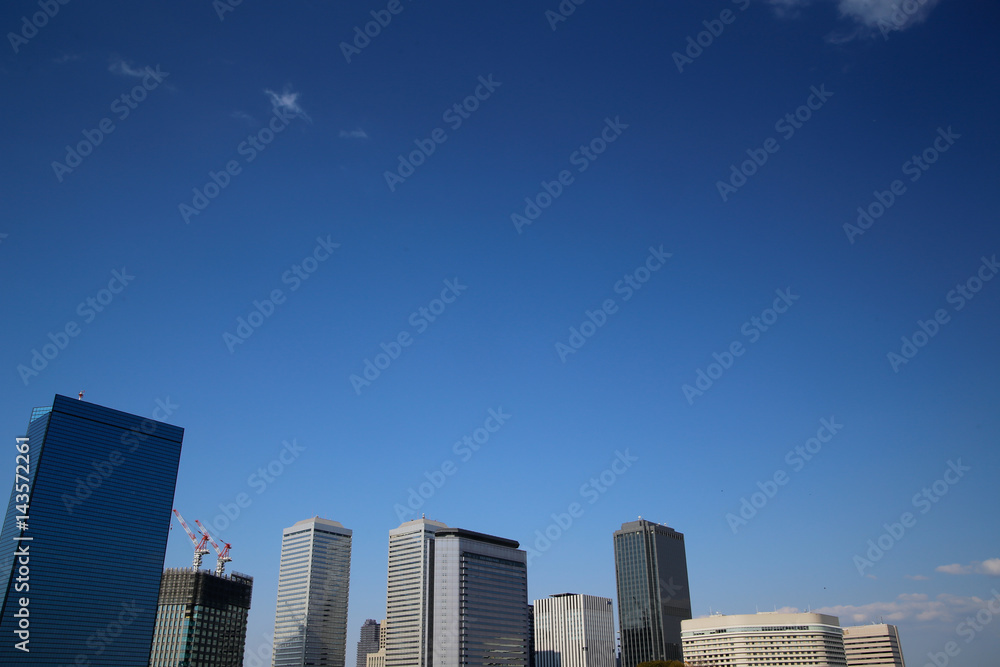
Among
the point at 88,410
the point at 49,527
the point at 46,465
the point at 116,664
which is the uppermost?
the point at 88,410

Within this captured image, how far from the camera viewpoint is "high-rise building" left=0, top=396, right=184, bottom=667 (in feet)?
513

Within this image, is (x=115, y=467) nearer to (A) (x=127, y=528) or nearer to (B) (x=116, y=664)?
(A) (x=127, y=528)

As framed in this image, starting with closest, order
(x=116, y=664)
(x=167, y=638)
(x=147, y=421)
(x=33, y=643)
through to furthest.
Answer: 1. (x=33, y=643)
2. (x=116, y=664)
3. (x=147, y=421)
4. (x=167, y=638)

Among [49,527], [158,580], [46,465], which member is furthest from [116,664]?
[46,465]

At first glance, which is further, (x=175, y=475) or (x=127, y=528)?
(x=175, y=475)

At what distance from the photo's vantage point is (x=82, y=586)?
16238 cm

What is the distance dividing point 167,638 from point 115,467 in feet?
168

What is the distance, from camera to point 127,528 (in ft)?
568

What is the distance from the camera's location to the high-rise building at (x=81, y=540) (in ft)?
513

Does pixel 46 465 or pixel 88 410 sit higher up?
pixel 88 410

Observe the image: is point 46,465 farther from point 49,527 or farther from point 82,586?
point 82,586

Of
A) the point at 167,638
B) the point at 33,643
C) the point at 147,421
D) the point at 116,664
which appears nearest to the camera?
the point at 33,643

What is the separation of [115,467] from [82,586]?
993 inches

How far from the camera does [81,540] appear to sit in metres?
164
